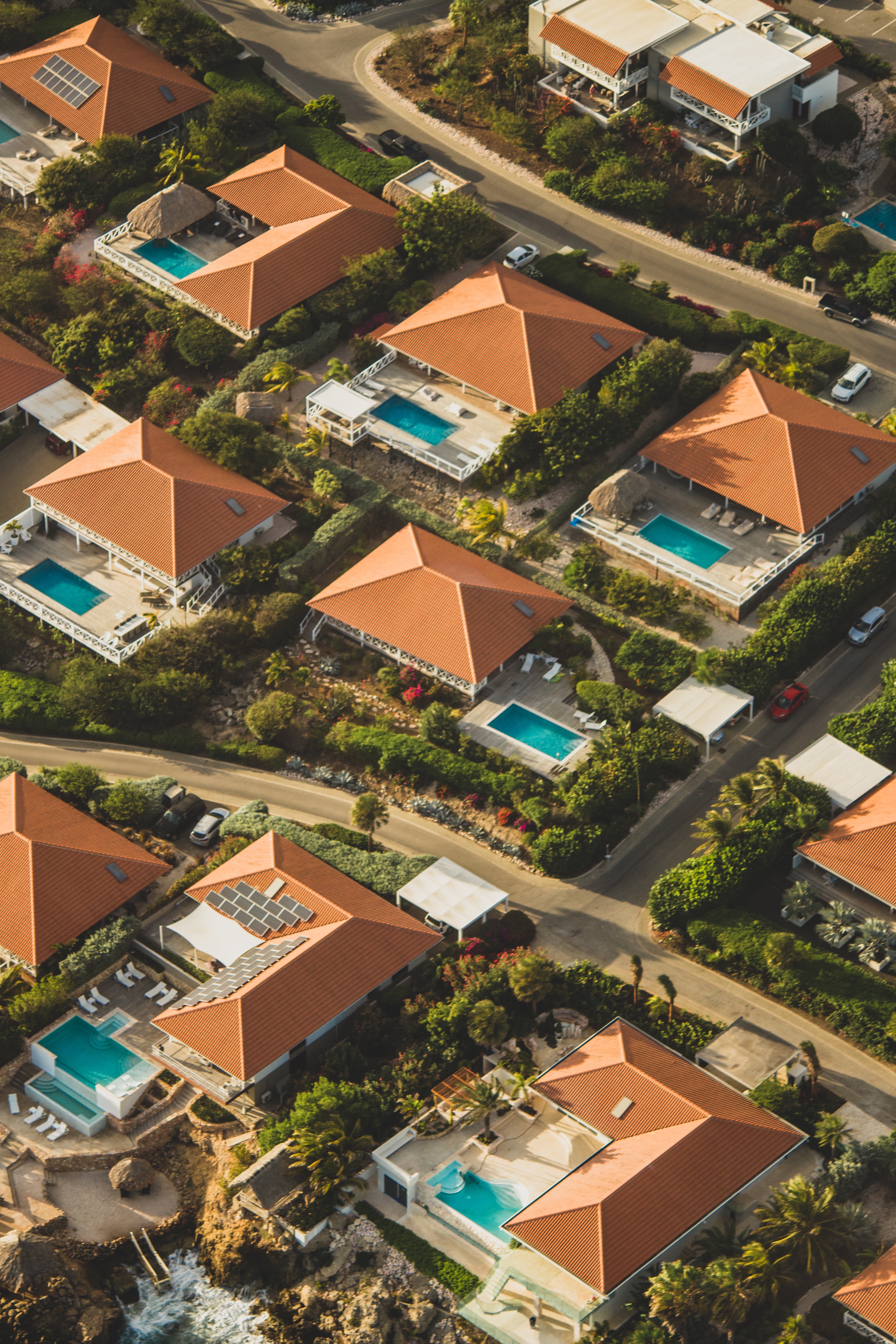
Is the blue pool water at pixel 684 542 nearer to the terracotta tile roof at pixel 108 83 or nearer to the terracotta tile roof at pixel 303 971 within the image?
the terracotta tile roof at pixel 303 971

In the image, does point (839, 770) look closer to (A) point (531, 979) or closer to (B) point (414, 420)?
(A) point (531, 979)

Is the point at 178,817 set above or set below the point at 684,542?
below

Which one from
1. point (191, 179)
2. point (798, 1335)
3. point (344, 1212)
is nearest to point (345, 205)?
point (191, 179)

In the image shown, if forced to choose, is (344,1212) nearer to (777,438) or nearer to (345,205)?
(777,438)

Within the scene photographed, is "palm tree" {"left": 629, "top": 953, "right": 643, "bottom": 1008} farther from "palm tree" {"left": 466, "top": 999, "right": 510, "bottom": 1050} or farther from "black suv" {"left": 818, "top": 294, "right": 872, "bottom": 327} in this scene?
"black suv" {"left": 818, "top": 294, "right": 872, "bottom": 327}

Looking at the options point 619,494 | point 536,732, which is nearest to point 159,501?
point 619,494

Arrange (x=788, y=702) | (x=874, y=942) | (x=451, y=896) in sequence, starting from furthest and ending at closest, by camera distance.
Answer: (x=788, y=702)
(x=451, y=896)
(x=874, y=942)
